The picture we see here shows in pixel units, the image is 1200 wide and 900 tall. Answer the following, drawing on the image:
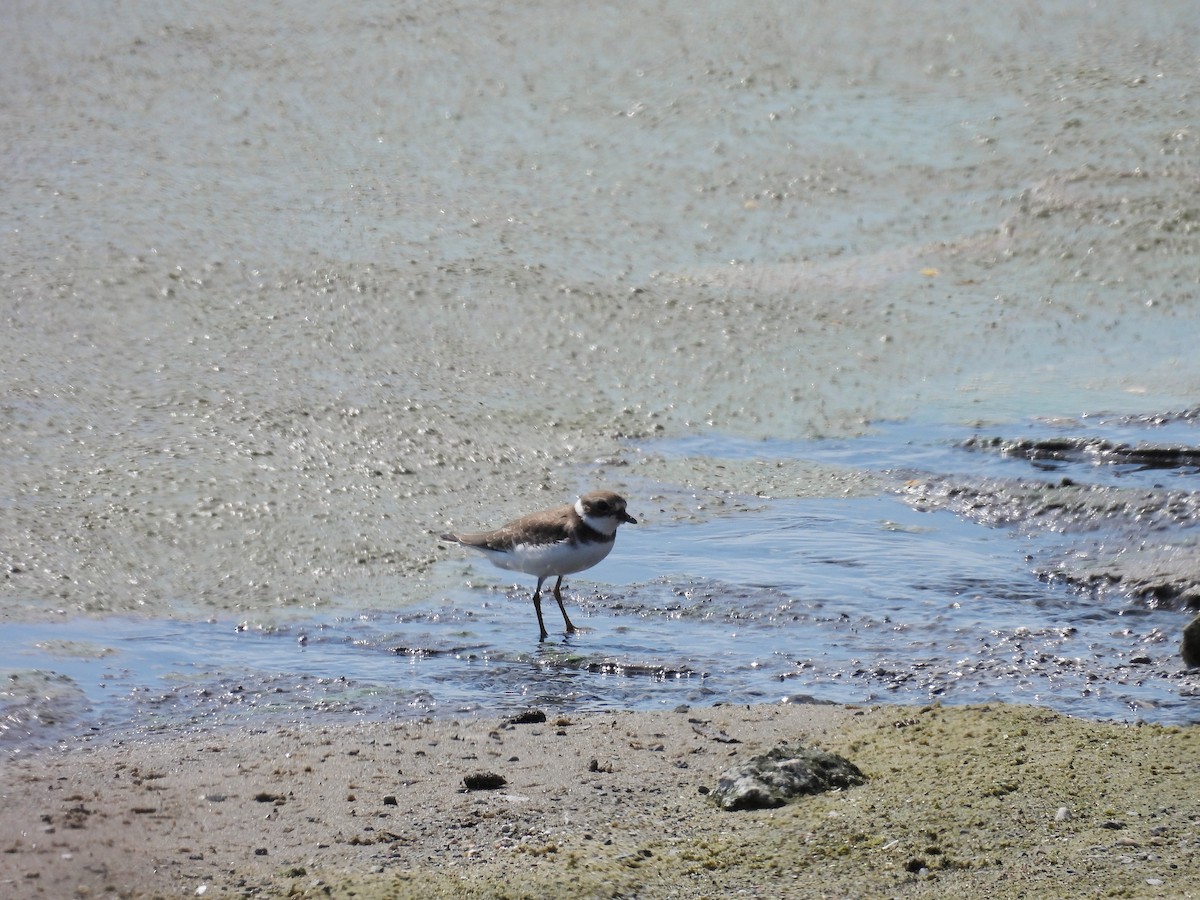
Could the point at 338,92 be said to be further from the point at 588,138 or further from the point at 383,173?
the point at 588,138

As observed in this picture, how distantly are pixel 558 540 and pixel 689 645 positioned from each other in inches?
25.5

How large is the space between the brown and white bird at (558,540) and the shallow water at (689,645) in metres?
0.20

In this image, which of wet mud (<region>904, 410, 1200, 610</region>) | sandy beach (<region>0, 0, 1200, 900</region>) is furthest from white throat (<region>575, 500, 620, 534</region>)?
wet mud (<region>904, 410, 1200, 610</region>)

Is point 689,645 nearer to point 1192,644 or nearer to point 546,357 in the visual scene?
point 1192,644

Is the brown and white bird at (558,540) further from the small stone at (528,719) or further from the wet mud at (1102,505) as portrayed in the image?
the wet mud at (1102,505)

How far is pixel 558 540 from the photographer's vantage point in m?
6.26

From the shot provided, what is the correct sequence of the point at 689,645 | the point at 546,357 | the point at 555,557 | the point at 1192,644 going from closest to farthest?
1. the point at 1192,644
2. the point at 689,645
3. the point at 555,557
4. the point at 546,357

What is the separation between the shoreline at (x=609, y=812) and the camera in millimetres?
3811

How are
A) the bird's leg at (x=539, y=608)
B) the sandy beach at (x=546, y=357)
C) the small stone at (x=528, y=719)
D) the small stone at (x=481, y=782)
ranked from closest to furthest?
the sandy beach at (x=546, y=357) → the small stone at (x=481, y=782) → the small stone at (x=528, y=719) → the bird's leg at (x=539, y=608)

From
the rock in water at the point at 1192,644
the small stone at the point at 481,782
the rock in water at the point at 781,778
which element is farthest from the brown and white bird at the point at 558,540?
the rock in water at the point at 1192,644

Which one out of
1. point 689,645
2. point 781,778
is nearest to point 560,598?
point 689,645

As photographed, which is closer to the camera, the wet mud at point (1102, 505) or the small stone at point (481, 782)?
the small stone at point (481, 782)

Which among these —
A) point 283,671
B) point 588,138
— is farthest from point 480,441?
point 588,138

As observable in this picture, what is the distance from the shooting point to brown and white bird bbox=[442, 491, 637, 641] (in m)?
6.27
